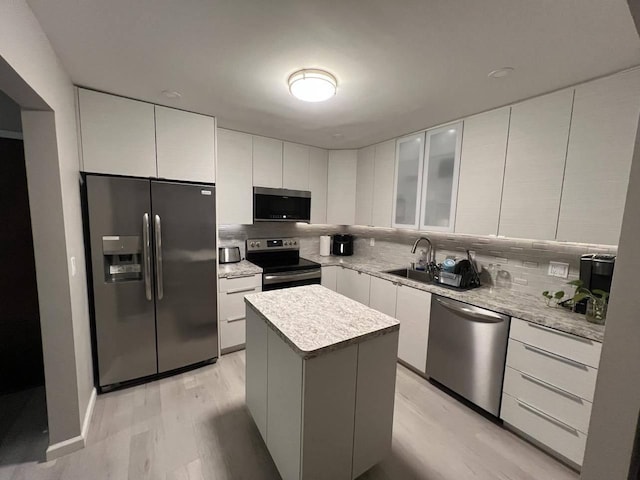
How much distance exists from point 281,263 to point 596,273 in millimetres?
2748

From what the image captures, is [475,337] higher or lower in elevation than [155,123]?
lower

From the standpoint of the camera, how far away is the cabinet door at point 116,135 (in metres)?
1.88

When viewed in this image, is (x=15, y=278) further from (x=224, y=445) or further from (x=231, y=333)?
(x=224, y=445)

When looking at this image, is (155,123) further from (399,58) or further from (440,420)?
(440,420)

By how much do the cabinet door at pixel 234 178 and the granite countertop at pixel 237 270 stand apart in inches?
19.4


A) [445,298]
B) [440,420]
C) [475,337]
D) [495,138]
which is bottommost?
[440,420]

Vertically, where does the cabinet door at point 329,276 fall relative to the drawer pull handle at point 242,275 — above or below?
below

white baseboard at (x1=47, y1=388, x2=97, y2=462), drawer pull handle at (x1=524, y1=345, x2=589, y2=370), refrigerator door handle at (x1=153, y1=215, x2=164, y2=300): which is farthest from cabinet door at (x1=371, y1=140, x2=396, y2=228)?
white baseboard at (x1=47, y1=388, x2=97, y2=462)

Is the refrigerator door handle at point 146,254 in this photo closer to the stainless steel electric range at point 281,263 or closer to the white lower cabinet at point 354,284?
the stainless steel electric range at point 281,263

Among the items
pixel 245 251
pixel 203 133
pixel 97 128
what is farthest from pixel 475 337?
pixel 97 128

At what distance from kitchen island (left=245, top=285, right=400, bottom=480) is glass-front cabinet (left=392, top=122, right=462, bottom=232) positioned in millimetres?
1457

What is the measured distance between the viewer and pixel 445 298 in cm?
212

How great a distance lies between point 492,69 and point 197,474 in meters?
2.93

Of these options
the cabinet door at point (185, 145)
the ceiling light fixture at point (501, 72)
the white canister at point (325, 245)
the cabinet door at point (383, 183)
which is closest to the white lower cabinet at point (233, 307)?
the cabinet door at point (185, 145)
